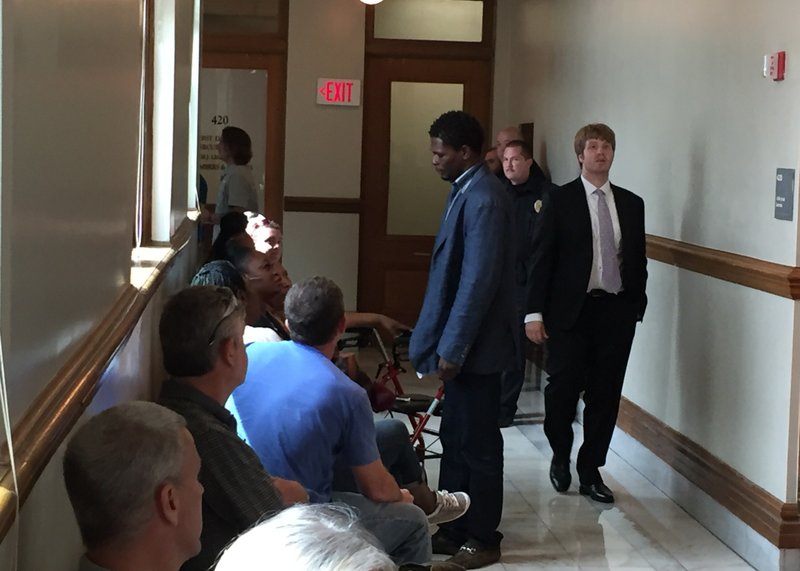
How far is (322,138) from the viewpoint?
9047 millimetres

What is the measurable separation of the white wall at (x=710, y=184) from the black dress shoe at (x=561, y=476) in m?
0.54

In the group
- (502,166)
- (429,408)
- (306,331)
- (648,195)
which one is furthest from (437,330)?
(502,166)

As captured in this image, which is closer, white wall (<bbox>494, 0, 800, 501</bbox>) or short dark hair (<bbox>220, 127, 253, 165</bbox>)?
white wall (<bbox>494, 0, 800, 501</bbox>)

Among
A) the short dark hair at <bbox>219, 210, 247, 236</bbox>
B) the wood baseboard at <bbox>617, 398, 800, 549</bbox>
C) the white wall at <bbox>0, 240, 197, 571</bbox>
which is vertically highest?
the short dark hair at <bbox>219, 210, 247, 236</bbox>

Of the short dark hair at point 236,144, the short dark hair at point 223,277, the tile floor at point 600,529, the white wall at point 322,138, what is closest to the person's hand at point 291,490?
the short dark hair at point 223,277

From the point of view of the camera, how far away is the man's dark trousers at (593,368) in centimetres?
504

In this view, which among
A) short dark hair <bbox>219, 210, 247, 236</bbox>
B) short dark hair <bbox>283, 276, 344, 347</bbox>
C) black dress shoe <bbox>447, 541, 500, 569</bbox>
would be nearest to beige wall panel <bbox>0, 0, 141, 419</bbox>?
short dark hair <bbox>283, 276, 344, 347</bbox>

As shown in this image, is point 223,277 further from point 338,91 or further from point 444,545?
point 338,91

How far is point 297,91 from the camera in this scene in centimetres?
899

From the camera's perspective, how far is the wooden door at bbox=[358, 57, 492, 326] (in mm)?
9133

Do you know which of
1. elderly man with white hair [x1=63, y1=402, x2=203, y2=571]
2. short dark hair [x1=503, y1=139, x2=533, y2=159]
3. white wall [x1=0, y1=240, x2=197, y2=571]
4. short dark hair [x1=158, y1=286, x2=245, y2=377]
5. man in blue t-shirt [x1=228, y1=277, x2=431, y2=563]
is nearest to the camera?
white wall [x1=0, y1=240, x2=197, y2=571]

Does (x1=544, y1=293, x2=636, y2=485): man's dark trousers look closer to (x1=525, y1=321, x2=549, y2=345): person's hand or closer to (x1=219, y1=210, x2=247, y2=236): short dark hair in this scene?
(x1=525, y1=321, x2=549, y2=345): person's hand

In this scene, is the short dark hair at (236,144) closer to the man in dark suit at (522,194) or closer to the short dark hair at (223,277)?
the man in dark suit at (522,194)

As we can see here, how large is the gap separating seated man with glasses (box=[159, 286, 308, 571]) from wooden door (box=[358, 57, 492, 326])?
6.46 metres
